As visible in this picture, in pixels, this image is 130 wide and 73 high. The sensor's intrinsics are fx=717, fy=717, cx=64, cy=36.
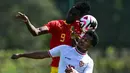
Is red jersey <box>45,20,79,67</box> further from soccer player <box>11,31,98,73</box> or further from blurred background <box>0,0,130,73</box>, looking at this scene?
blurred background <box>0,0,130,73</box>

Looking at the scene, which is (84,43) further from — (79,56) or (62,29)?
(62,29)

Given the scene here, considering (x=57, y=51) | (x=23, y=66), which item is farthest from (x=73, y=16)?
(x=23, y=66)

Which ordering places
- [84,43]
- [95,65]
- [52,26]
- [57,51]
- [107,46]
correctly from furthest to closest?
[107,46]
[95,65]
[52,26]
[57,51]
[84,43]

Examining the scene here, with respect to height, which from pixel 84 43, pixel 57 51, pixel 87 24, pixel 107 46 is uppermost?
pixel 84 43

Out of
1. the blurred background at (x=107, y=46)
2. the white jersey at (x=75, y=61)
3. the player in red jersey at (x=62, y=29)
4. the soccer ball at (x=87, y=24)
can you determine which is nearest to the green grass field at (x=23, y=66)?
the blurred background at (x=107, y=46)

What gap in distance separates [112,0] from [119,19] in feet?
1.85

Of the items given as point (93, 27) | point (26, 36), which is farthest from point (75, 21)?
point (26, 36)

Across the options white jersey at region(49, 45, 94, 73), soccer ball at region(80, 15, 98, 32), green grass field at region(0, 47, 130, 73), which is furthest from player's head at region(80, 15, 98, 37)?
green grass field at region(0, 47, 130, 73)

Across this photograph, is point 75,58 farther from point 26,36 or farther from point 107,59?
point 26,36

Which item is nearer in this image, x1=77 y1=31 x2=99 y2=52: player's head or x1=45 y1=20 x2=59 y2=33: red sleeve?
x1=77 y1=31 x2=99 y2=52: player's head

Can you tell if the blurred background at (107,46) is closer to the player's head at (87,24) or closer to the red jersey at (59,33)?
the red jersey at (59,33)

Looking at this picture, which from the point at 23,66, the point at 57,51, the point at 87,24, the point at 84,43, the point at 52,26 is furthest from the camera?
the point at 23,66

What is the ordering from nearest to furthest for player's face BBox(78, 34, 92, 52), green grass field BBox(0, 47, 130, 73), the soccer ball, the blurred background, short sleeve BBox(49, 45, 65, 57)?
1. player's face BBox(78, 34, 92, 52)
2. short sleeve BBox(49, 45, 65, 57)
3. the soccer ball
4. green grass field BBox(0, 47, 130, 73)
5. the blurred background

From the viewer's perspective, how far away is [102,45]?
1523 centimetres
